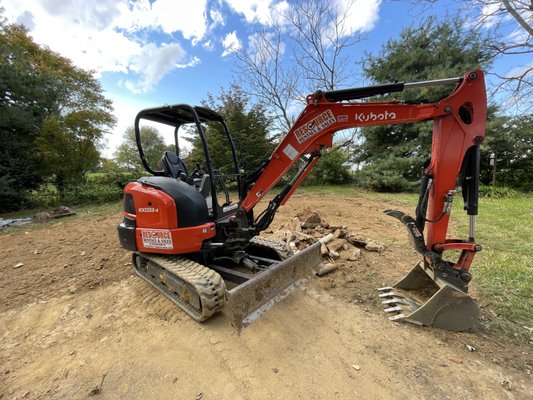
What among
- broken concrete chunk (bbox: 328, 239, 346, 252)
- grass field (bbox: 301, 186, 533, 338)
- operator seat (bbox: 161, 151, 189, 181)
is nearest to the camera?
grass field (bbox: 301, 186, 533, 338)

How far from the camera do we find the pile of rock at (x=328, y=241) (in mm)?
4082

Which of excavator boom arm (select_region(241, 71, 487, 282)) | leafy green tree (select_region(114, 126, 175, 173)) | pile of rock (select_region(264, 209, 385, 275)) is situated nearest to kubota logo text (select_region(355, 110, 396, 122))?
excavator boom arm (select_region(241, 71, 487, 282))

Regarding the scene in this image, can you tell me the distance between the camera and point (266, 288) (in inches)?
103

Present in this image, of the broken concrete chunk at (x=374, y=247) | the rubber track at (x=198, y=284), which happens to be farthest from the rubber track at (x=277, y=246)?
the broken concrete chunk at (x=374, y=247)

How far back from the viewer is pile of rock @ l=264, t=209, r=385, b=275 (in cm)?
408

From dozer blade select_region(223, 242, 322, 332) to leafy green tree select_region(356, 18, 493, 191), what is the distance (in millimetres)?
10457

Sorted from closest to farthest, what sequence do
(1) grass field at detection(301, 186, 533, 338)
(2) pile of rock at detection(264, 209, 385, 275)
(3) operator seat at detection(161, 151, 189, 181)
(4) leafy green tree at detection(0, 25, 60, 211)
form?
(1) grass field at detection(301, 186, 533, 338), (3) operator seat at detection(161, 151, 189, 181), (2) pile of rock at detection(264, 209, 385, 275), (4) leafy green tree at detection(0, 25, 60, 211)

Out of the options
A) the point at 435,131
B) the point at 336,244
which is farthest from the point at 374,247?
the point at 435,131

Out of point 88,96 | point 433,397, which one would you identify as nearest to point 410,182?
point 433,397

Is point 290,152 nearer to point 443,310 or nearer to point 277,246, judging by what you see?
point 277,246

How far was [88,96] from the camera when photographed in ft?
43.9

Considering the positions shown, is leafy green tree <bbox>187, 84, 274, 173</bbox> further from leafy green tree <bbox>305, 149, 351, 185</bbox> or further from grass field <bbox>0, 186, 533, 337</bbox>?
grass field <bbox>0, 186, 533, 337</bbox>

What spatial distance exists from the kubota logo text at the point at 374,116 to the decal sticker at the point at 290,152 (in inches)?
26.5

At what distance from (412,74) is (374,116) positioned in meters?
13.6
